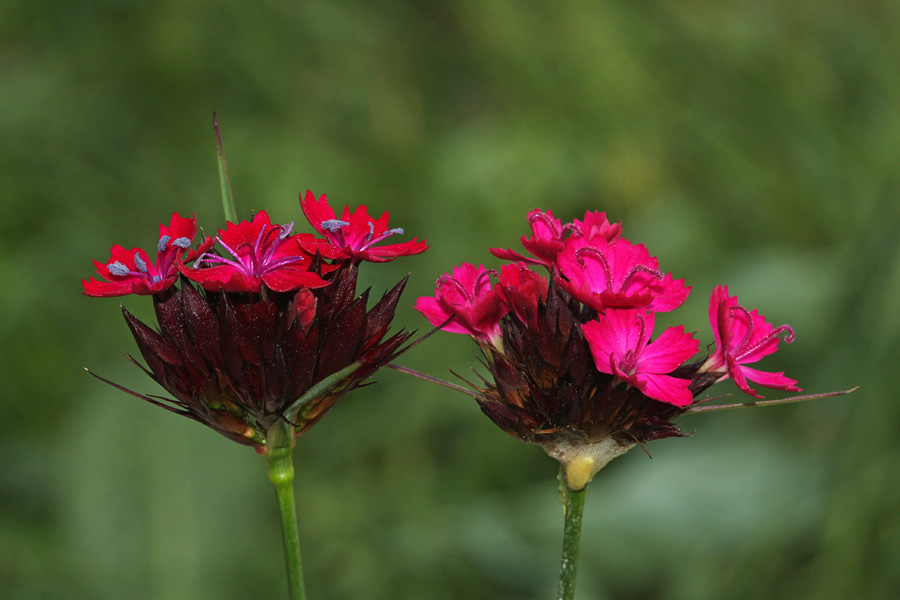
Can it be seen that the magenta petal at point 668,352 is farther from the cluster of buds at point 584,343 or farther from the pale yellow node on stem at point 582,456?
the pale yellow node on stem at point 582,456

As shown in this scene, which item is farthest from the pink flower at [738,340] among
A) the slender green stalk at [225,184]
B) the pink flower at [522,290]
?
the slender green stalk at [225,184]

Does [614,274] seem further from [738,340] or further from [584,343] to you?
[738,340]

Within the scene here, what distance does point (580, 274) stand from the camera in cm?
124

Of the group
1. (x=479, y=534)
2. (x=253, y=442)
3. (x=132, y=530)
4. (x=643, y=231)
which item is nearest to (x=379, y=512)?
(x=479, y=534)

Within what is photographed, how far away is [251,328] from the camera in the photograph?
124 cm

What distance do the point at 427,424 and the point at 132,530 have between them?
1243mm

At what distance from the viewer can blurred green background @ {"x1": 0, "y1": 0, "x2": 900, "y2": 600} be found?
9.12ft

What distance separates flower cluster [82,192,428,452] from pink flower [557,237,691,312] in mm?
241

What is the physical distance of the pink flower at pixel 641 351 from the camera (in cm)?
116

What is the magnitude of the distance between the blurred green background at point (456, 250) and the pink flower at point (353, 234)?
170cm

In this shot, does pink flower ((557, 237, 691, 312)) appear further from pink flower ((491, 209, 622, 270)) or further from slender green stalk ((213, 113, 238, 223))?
slender green stalk ((213, 113, 238, 223))

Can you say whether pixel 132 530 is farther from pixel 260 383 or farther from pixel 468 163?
pixel 468 163

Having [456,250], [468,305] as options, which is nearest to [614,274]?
[468,305]

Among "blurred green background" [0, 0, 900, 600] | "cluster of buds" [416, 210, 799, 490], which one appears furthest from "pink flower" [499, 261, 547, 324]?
"blurred green background" [0, 0, 900, 600]
